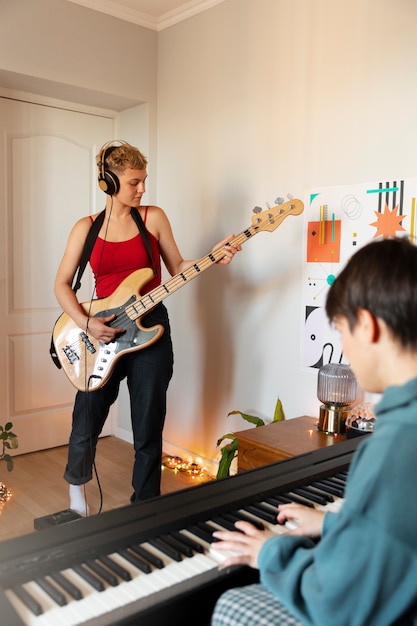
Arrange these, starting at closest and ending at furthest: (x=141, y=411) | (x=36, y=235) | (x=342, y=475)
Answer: (x=342, y=475)
(x=141, y=411)
(x=36, y=235)

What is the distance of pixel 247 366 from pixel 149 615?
207 centimetres

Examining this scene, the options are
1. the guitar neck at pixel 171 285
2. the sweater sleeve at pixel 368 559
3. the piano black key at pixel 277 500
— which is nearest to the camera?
the sweater sleeve at pixel 368 559

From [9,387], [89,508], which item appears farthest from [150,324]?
[9,387]

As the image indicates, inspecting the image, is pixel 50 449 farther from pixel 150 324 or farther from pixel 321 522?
pixel 321 522

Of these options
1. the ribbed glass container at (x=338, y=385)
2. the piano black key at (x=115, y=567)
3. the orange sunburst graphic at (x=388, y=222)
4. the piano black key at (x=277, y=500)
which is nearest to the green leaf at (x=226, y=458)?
→ the ribbed glass container at (x=338, y=385)

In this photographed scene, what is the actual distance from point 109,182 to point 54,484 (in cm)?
149

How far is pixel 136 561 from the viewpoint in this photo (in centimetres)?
86

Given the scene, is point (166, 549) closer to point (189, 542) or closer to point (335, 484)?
point (189, 542)

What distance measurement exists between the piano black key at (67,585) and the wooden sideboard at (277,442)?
130 cm

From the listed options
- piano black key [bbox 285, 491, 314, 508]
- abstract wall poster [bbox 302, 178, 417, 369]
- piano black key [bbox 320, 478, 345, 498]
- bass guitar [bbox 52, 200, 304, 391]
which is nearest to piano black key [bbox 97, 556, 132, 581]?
piano black key [bbox 285, 491, 314, 508]

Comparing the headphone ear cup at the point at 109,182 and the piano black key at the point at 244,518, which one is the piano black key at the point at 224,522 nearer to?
the piano black key at the point at 244,518

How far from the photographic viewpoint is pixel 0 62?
270cm

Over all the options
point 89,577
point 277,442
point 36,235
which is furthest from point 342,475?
point 36,235

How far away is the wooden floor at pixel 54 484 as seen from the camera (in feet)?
8.15
